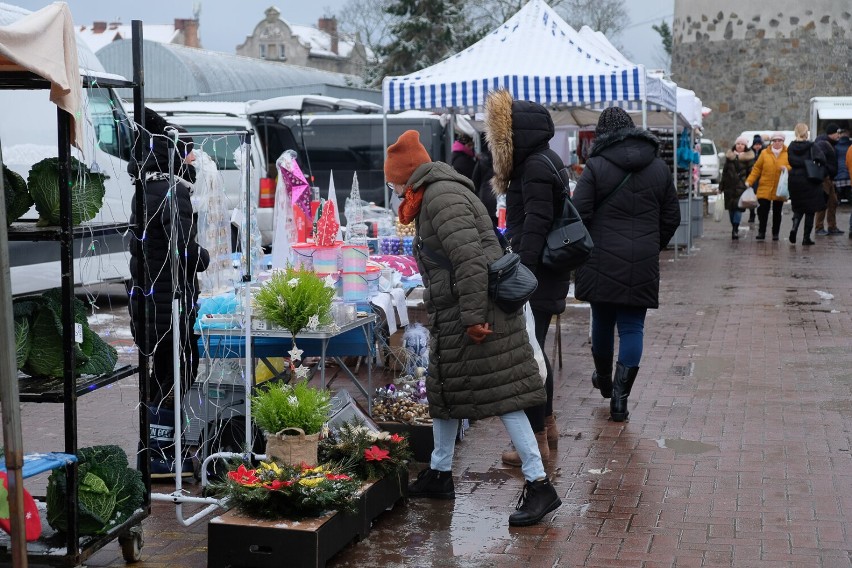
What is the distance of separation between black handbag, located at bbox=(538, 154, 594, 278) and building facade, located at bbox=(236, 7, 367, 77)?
3155 inches

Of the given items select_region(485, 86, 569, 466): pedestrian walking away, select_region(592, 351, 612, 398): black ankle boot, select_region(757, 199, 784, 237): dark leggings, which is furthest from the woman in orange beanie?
select_region(757, 199, 784, 237): dark leggings

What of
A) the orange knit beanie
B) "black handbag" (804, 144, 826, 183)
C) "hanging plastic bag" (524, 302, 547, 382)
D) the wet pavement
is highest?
"black handbag" (804, 144, 826, 183)

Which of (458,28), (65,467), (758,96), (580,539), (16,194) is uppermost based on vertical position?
(458,28)

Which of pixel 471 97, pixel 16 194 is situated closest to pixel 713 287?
pixel 471 97

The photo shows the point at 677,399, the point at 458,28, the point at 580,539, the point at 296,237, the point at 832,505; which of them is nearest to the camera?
the point at 580,539

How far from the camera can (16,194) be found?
14.4ft

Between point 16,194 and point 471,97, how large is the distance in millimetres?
7845

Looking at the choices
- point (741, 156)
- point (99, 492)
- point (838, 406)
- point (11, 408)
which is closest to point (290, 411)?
point (99, 492)

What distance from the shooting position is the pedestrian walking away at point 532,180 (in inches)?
228

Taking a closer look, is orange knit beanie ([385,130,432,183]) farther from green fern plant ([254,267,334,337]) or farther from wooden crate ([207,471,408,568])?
wooden crate ([207,471,408,568])

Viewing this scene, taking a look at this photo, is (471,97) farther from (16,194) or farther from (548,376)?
(16,194)

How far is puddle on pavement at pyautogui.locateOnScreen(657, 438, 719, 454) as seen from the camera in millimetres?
6316

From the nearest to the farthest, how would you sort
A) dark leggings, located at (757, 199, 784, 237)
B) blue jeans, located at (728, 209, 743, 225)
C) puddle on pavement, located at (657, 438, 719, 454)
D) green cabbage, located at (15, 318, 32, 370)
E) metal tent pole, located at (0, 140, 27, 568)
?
metal tent pole, located at (0, 140, 27, 568), green cabbage, located at (15, 318, 32, 370), puddle on pavement, located at (657, 438, 719, 454), dark leggings, located at (757, 199, 784, 237), blue jeans, located at (728, 209, 743, 225)

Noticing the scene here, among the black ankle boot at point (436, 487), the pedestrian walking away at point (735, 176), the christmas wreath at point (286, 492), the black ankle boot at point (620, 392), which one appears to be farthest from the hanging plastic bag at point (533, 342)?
the pedestrian walking away at point (735, 176)
